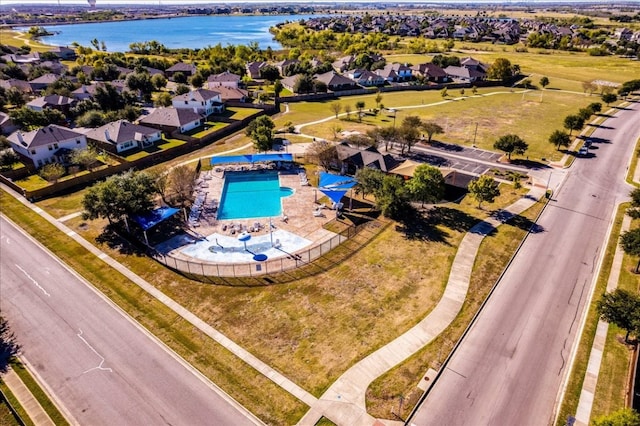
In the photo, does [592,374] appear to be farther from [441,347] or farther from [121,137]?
[121,137]

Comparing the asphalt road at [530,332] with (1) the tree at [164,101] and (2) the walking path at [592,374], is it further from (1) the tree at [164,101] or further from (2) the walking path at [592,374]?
(1) the tree at [164,101]

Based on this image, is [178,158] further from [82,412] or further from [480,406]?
[480,406]

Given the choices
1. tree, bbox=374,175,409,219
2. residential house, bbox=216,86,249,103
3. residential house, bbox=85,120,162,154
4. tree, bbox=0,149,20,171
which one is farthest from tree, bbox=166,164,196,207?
residential house, bbox=216,86,249,103

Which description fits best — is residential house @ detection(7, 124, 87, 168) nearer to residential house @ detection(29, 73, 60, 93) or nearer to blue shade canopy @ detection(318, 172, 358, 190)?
blue shade canopy @ detection(318, 172, 358, 190)

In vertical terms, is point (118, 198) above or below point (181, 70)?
below

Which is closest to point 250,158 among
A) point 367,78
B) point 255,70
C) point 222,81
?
point 222,81

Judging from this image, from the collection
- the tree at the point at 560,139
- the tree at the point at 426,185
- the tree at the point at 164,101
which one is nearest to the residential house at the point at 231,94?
the tree at the point at 164,101
